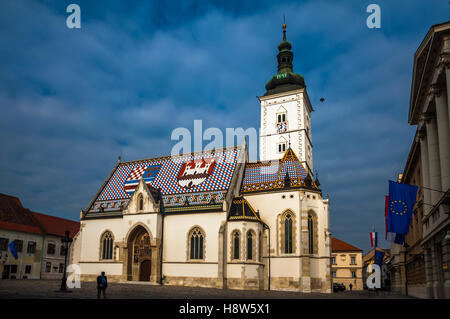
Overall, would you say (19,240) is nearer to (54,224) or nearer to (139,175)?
(54,224)

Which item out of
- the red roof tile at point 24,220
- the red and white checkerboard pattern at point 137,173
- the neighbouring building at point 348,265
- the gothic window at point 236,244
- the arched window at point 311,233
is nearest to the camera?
the gothic window at point 236,244

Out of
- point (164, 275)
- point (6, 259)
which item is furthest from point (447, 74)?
point (6, 259)

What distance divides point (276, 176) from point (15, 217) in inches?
1357

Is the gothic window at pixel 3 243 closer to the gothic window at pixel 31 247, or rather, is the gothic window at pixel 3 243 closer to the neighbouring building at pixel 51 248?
the gothic window at pixel 31 247

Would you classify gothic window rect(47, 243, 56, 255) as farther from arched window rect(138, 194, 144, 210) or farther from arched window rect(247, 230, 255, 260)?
arched window rect(247, 230, 255, 260)

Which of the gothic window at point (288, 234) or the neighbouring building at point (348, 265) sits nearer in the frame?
the gothic window at point (288, 234)

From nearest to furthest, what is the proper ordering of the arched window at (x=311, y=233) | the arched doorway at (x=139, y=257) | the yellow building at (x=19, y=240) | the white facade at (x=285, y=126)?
1. the arched window at (x=311, y=233)
2. the arched doorway at (x=139, y=257)
3. the yellow building at (x=19, y=240)
4. the white facade at (x=285, y=126)

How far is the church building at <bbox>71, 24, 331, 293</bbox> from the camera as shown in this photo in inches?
1409

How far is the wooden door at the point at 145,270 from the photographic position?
40.4 metres

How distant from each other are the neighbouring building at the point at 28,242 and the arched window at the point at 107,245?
12.3 metres

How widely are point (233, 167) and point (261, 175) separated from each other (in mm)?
3099

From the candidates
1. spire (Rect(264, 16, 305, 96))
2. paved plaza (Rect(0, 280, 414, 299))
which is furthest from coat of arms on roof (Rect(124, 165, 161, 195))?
spire (Rect(264, 16, 305, 96))

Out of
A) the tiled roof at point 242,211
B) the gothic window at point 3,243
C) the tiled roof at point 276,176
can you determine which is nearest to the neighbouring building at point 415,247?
the tiled roof at point 276,176

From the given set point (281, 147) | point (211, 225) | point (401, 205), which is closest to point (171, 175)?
point (211, 225)
